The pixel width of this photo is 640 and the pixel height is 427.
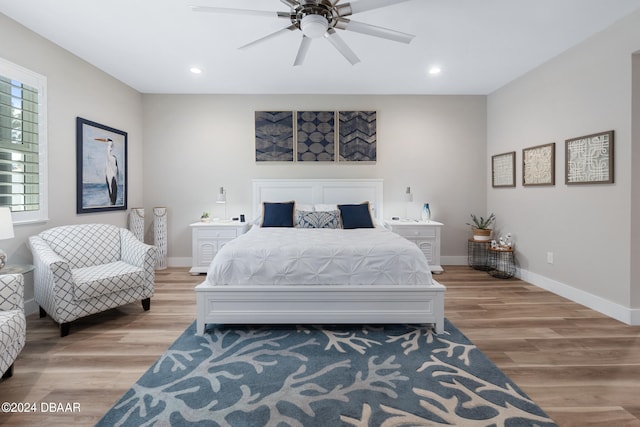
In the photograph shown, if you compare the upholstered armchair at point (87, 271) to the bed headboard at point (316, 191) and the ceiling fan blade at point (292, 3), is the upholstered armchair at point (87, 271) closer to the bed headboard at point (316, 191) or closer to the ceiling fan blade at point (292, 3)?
the bed headboard at point (316, 191)

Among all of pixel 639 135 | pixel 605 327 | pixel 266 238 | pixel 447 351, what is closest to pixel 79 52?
pixel 266 238

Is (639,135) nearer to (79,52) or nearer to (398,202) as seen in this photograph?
(398,202)

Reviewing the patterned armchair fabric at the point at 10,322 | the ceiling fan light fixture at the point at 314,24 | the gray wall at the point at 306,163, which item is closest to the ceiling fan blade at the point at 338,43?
the ceiling fan light fixture at the point at 314,24

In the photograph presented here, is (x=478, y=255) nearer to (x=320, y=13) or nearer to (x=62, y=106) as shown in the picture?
(x=320, y=13)

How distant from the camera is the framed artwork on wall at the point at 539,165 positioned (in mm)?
3703

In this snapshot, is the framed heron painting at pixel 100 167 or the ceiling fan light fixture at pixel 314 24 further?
the framed heron painting at pixel 100 167

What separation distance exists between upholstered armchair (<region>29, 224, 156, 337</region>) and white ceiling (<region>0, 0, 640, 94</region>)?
1954 millimetres

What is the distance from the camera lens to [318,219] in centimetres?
411

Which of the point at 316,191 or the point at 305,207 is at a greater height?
the point at 316,191

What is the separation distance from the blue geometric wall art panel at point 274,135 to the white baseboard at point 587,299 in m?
3.80

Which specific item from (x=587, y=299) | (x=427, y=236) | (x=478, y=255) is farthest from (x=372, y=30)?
(x=478, y=255)

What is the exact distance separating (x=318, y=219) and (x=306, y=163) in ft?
4.15

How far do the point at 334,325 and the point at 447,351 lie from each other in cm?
93

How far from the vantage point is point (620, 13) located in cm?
274
